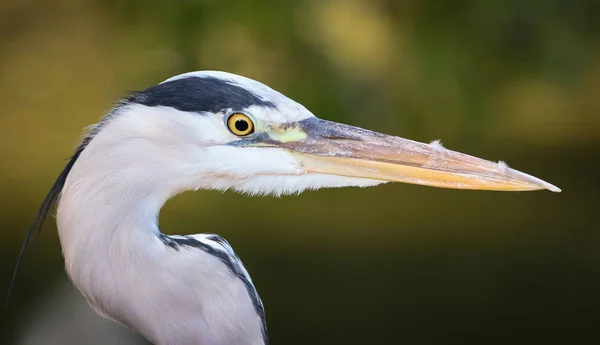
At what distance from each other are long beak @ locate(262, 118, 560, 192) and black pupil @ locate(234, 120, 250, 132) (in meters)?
0.12

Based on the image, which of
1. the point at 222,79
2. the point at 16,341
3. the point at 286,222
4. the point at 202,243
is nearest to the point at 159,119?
the point at 222,79

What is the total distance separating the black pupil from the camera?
1821 mm

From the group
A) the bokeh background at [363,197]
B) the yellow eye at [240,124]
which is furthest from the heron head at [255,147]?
the bokeh background at [363,197]

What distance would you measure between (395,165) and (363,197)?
5.01 metres

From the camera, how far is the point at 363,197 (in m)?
6.90

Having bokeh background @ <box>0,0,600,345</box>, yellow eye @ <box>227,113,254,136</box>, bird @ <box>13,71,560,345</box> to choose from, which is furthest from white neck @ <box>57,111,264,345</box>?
bokeh background @ <box>0,0,600,345</box>

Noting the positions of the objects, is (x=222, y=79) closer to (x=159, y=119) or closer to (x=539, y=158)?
(x=159, y=119)

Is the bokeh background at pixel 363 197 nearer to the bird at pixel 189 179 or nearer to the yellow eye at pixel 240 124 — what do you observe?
the bird at pixel 189 179

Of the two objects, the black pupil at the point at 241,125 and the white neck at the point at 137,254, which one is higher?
the black pupil at the point at 241,125

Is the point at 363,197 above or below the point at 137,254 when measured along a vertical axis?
above

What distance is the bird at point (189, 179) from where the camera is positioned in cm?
176

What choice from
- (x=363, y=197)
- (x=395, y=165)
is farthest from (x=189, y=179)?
(x=363, y=197)

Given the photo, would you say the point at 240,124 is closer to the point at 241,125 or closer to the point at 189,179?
the point at 241,125

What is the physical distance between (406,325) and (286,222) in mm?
1588
